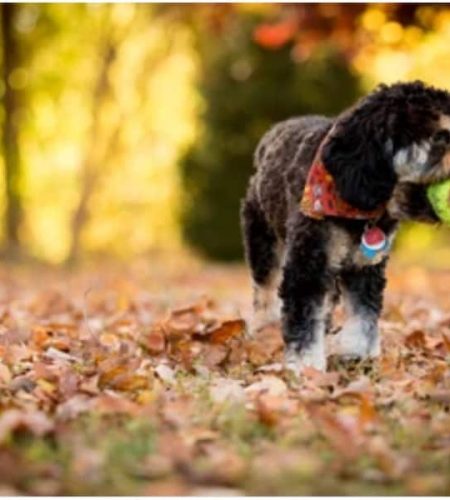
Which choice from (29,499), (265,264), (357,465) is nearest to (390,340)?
(265,264)

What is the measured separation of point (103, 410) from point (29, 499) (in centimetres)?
89

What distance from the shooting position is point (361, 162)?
5.39 metres

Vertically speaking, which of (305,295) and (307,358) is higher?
(305,295)

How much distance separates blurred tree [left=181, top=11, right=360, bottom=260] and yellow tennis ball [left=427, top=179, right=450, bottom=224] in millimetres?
14485

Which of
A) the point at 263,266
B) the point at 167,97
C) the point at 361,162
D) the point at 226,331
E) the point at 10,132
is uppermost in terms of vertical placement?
the point at 361,162

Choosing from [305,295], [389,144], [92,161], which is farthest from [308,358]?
[92,161]

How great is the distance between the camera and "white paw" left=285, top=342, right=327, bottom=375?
5.62 meters

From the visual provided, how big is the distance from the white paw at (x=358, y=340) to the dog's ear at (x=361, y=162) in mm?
813

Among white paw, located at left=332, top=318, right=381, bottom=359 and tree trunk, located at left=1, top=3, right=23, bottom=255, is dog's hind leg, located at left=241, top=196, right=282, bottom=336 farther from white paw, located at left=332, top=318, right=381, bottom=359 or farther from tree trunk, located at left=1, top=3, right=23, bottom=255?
tree trunk, located at left=1, top=3, right=23, bottom=255

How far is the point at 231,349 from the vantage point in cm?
618

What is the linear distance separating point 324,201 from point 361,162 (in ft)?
0.89

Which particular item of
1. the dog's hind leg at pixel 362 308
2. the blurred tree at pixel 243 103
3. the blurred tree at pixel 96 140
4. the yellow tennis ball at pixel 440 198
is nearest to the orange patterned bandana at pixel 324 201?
the yellow tennis ball at pixel 440 198

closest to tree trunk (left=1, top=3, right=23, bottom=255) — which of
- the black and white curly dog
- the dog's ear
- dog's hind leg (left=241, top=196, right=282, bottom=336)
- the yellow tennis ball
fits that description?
dog's hind leg (left=241, top=196, right=282, bottom=336)

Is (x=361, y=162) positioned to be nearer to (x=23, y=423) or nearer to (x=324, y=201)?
(x=324, y=201)
